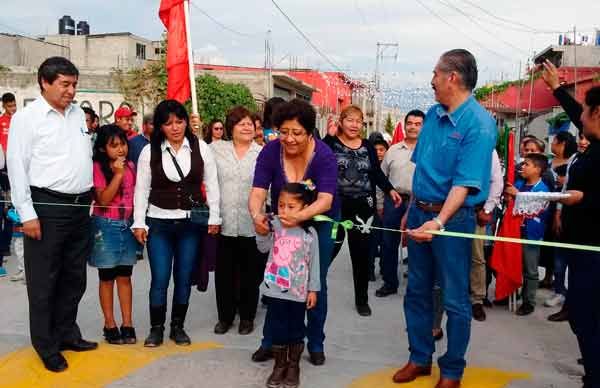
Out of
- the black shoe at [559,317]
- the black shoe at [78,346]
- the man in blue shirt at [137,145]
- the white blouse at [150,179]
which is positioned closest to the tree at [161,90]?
the man in blue shirt at [137,145]

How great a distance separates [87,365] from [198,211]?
4.56 feet

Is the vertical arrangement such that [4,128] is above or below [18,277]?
above

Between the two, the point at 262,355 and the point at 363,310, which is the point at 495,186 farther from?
the point at 262,355

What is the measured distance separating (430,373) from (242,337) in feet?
5.32

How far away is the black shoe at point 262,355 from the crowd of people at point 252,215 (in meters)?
0.01

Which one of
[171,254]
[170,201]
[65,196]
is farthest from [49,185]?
[171,254]

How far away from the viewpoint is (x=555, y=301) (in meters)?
6.22

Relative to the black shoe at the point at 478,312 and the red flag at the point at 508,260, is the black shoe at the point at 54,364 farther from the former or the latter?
the red flag at the point at 508,260

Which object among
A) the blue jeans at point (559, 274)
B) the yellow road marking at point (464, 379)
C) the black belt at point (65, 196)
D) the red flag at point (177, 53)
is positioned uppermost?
the red flag at point (177, 53)

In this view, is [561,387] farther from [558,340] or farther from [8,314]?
[8,314]

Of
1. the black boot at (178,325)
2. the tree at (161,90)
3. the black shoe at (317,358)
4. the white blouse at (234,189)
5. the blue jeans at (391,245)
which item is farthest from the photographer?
the tree at (161,90)

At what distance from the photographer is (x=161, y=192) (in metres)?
4.55

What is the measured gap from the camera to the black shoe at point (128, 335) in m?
4.69

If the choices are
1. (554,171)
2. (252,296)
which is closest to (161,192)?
(252,296)
